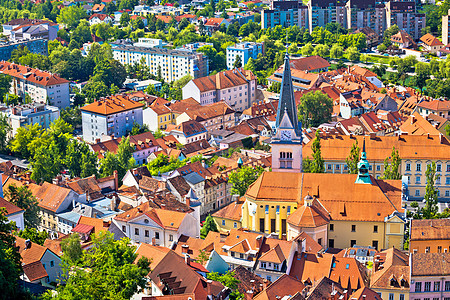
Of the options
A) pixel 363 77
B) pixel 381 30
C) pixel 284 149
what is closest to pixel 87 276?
pixel 284 149

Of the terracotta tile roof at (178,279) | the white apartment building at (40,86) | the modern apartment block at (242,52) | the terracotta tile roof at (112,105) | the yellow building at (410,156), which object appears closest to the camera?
the terracotta tile roof at (178,279)

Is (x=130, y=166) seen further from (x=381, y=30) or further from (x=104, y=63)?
(x=381, y=30)

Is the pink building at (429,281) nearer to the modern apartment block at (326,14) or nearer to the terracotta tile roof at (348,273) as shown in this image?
the terracotta tile roof at (348,273)

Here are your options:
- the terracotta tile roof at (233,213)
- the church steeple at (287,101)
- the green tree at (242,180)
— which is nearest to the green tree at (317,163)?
the green tree at (242,180)

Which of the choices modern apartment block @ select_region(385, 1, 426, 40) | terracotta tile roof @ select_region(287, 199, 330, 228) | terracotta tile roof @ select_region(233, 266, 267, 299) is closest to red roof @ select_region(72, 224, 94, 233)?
terracotta tile roof @ select_region(233, 266, 267, 299)

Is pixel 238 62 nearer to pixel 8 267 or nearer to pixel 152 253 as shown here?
pixel 152 253

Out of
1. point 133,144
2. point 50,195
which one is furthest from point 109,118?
point 50,195

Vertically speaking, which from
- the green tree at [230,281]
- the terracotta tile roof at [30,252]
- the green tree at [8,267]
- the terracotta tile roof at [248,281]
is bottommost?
the terracotta tile roof at [248,281]
